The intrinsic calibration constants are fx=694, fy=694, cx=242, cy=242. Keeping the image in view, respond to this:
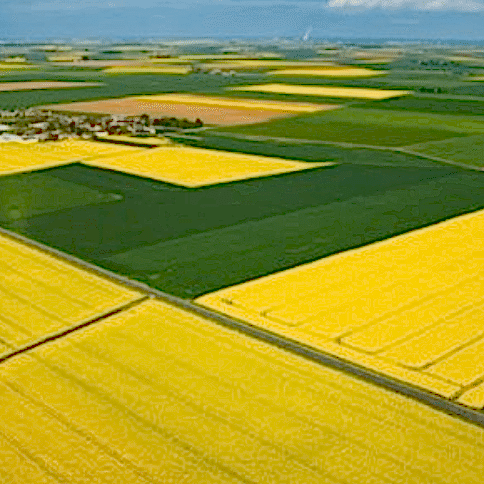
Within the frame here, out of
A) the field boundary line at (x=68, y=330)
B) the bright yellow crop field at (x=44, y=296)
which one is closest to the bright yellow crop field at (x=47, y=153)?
the bright yellow crop field at (x=44, y=296)

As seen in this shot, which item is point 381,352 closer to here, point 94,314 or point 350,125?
point 94,314

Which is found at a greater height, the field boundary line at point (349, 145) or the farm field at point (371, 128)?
the farm field at point (371, 128)

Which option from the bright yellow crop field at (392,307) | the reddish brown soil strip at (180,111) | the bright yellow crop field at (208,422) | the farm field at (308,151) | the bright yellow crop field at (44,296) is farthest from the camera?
the reddish brown soil strip at (180,111)

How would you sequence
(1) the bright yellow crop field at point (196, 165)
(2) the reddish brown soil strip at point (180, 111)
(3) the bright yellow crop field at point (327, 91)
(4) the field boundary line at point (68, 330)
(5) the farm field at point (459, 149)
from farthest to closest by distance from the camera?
1. (3) the bright yellow crop field at point (327, 91)
2. (2) the reddish brown soil strip at point (180, 111)
3. (5) the farm field at point (459, 149)
4. (1) the bright yellow crop field at point (196, 165)
5. (4) the field boundary line at point (68, 330)

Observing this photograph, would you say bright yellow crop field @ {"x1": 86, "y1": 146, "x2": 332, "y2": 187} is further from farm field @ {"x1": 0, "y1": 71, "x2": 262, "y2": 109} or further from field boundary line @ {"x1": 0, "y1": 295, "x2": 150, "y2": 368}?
farm field @ {"x1": 0, "y1": 71, "x2": 262, "y2": 109}

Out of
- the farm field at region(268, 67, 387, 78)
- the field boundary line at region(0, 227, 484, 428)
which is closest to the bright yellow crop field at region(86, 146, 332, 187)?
the field boundary line at region(0, 227, 484, 428)

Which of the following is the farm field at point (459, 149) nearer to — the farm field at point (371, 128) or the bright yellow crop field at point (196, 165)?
the farm field at point (371, 128)
